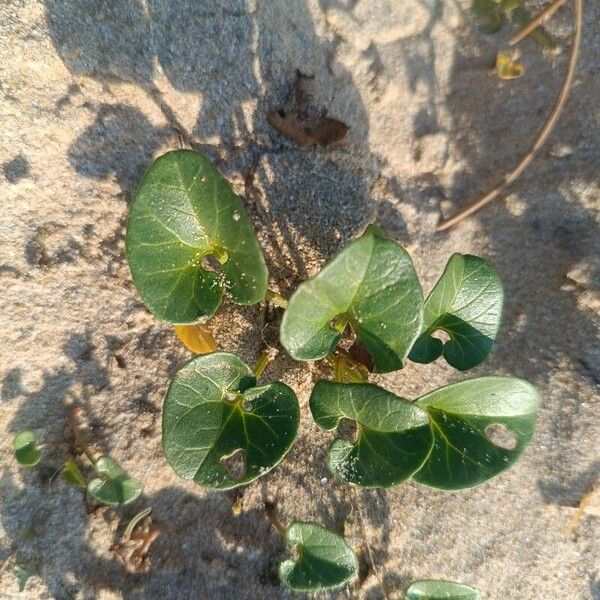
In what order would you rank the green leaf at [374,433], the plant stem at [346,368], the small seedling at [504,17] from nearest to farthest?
the green leaf at [374,433]
the plant stem at [346,368]
the small seedling at [504,17]

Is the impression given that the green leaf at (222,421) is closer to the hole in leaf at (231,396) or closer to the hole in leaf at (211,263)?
the hole in leaf at (231,396)

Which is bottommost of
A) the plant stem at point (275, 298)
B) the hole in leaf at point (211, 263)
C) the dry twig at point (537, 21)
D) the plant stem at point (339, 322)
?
the plant stem at point (339, 322)

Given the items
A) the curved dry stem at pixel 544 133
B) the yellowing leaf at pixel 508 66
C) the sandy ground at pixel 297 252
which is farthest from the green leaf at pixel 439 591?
the yellowing leaf at pixel 508 66

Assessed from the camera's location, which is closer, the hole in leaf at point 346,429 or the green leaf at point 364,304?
the green leaf at point 364,304

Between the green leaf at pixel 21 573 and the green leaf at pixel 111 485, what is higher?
the green leaf at pixel 111 485

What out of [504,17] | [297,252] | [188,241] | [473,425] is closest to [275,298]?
[297,252]

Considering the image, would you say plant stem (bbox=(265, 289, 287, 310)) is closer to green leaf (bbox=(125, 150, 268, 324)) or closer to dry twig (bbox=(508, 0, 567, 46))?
green leaf (bbox=(125, 150, 268, 324))

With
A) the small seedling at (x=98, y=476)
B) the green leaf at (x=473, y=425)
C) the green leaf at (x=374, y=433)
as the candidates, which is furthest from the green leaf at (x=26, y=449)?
the green leaf at (x=473, y=425)

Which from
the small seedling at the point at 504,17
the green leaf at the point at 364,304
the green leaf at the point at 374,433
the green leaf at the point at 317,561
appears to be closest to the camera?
the green leaf at the point at 364,304

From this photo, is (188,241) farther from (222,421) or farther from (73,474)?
(73,474)
